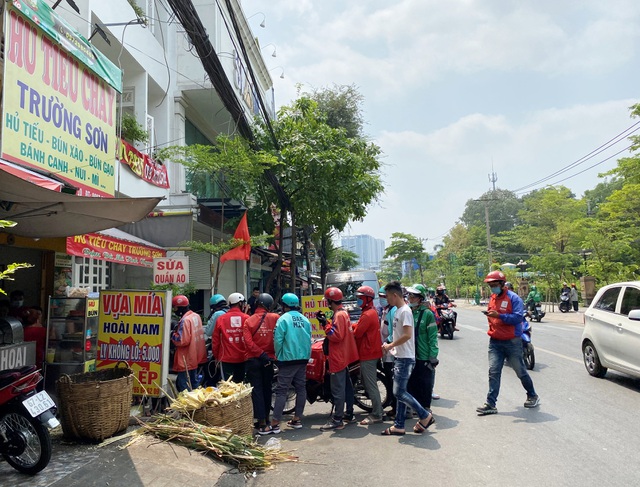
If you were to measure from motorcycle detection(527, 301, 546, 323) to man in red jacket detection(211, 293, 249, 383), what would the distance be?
16870mm

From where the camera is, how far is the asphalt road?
4176mm

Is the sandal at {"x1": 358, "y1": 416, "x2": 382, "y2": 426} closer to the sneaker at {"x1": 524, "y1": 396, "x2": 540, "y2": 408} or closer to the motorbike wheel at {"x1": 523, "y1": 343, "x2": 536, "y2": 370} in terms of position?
the sneaker at {"x1": 524, "y1": 396, "x2": 540, "y2": 408}

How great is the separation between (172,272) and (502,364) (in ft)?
18.9

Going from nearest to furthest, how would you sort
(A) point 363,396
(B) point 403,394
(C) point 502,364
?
(B) point 403,394 → (C) point 502,364 → (A) point 363,396

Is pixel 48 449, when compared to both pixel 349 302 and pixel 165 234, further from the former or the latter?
pixel 349 302

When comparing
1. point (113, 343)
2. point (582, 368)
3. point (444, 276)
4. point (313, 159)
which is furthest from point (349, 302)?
point (444, 276)

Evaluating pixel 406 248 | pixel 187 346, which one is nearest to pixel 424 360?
pixel 187 346

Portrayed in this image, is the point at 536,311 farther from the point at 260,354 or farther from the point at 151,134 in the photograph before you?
the point at 260,354

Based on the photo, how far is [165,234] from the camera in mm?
11914

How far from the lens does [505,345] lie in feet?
20.7

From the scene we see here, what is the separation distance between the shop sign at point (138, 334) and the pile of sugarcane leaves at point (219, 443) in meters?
1.08

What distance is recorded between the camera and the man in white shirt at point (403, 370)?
547 centimetres

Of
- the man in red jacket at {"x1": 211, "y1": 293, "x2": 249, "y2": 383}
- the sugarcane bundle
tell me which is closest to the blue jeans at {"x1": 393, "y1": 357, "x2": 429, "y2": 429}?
the sugarcane bundle

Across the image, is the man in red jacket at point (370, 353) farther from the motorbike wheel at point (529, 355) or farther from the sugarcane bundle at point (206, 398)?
the motorbike wheel at point (529, 355)
